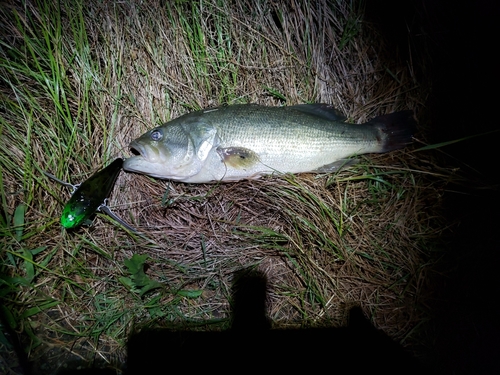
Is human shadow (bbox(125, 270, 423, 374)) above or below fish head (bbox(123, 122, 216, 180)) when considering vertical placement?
below

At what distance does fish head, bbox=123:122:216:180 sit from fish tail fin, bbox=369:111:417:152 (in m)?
1.59

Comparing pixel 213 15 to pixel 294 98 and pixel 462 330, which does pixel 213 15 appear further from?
pixel 462 330

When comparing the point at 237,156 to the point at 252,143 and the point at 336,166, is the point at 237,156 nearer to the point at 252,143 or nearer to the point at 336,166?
the point at 252,143

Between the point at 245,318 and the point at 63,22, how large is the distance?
3.28 metres

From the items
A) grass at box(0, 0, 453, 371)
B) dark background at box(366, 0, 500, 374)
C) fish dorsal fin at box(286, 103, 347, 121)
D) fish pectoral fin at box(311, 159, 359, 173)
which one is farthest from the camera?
fish dorsal fin at box(286, 103, 347, 121)

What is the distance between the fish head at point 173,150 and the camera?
2.54 metres

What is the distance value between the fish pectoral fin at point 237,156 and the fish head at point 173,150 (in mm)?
133

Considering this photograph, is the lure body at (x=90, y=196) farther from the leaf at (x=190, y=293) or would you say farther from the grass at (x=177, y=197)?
the leaf at (x=190, y=293)

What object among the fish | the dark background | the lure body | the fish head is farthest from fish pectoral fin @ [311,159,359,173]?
the lure body

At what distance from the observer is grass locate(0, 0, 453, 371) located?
2.59 m

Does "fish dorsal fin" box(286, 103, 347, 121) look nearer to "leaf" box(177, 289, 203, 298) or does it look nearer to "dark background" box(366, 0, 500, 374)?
"dark background" box(366, 0, 500, 374)

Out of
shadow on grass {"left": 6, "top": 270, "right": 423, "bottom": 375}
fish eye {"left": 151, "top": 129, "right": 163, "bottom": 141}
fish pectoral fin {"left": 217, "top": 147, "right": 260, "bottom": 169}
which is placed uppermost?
fish eye {"left": 151, "top": 129, "right": 163, "bottom": 141}

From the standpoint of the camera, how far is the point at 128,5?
2.85 meters

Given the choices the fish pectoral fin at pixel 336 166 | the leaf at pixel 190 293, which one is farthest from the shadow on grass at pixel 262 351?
the fish pectoral fin at pixel 336 166
